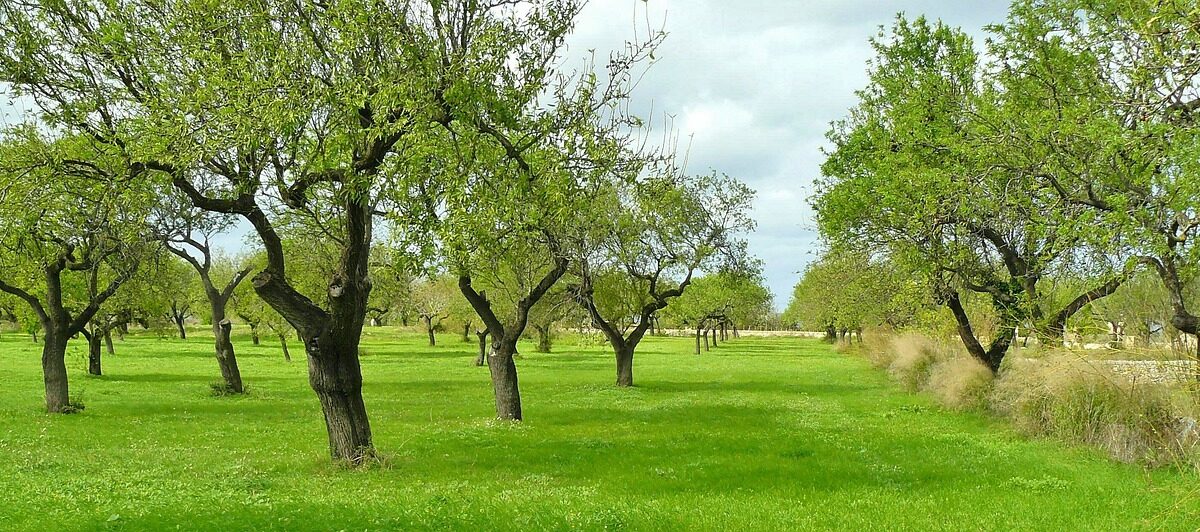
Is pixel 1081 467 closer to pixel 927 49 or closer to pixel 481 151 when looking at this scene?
pixel 481 151

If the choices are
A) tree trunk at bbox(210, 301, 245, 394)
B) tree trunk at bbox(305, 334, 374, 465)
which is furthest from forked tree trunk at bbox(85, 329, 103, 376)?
tree trunk at bbox(305, 334, 374, 465)

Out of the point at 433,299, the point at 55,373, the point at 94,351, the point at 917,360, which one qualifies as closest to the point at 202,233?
the point at 55,373

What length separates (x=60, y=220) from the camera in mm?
23078

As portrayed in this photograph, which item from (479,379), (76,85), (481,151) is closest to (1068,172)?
(481,151)

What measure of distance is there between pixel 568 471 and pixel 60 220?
1700 cm

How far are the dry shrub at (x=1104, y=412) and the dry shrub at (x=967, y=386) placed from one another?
5.39 meters

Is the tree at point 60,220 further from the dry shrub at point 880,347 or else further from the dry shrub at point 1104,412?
the dry shrub at point 880,347

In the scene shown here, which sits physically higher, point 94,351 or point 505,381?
point 94,351

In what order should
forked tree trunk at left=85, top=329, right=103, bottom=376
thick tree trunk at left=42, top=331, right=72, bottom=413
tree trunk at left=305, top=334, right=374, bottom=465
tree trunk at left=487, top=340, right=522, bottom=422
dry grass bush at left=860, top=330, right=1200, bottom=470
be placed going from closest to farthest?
dry grass bush at left=860, top=330, right=1200, bottom=470 → tree trunk at left=305, top=334, right=374, bottom=465 → tree trunk at left=487, top=340, right=522, bottom=422 → thick tree trunk at left=42, top=331, right=72, bottom=413 → forked tree trunk at left=85, top=329, right=103, bottom=376

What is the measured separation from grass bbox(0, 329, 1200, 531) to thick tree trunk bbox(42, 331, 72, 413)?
651mm

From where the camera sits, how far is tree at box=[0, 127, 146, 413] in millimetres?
14898

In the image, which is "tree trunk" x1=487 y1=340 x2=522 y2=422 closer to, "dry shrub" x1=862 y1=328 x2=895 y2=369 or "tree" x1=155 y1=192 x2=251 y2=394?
"tree" x1=155 y1=192 x2=251 y2=394

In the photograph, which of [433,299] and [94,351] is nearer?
[94,351]

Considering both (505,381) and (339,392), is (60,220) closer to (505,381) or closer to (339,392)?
(339,392)
